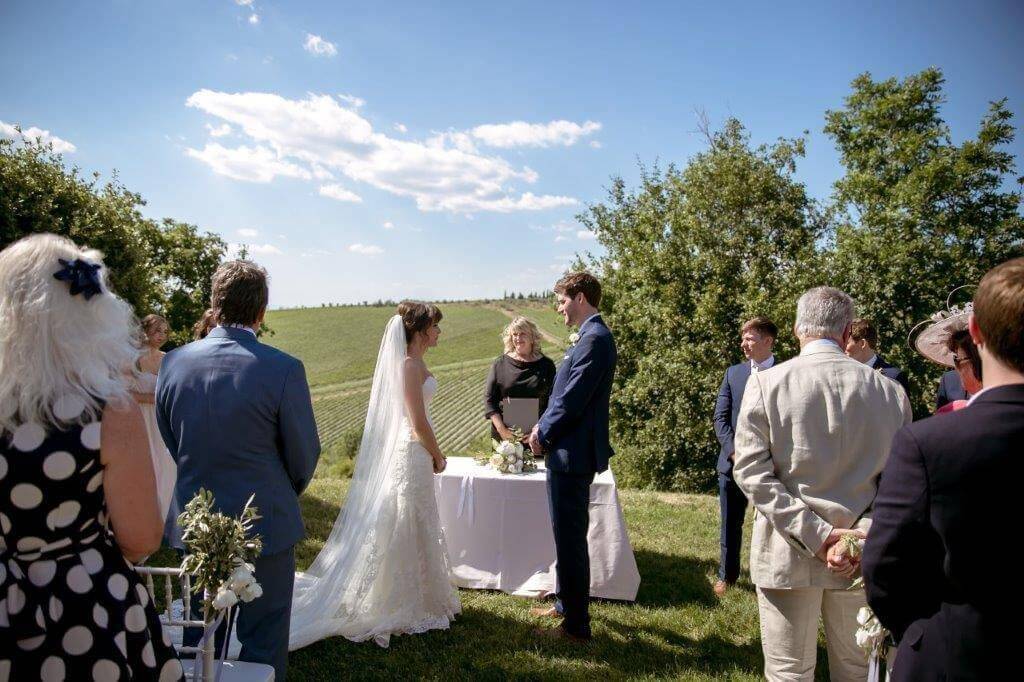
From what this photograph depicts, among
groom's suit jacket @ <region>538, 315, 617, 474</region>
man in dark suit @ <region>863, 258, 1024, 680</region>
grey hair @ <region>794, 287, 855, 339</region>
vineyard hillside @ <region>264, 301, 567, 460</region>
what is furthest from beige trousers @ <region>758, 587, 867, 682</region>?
vineyard hillside @ <region>264, 301, 567, 460</region>

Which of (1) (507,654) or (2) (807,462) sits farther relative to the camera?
(1) (507,654)

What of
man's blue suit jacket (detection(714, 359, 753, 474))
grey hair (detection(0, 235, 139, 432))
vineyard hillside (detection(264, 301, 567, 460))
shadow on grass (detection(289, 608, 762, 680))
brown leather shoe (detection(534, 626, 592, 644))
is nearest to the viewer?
grey hair (detection(0, 235, 139, 432))

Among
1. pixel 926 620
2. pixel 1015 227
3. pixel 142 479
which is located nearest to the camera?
pixel 926 620

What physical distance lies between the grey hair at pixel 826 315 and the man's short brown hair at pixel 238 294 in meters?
2.57

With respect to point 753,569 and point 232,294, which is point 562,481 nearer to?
point 753,569

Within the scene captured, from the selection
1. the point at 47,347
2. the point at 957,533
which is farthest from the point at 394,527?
the point at 957,533

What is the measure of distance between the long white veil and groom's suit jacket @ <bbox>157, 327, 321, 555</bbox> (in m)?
1.66

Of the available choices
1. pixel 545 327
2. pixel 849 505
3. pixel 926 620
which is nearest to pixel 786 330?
pixel 849 505

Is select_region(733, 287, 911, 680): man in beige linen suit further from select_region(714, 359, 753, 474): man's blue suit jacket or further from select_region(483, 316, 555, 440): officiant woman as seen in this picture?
select_region(483, 316, 555, 440): officiant woman

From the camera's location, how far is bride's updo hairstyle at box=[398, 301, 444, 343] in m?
4.88

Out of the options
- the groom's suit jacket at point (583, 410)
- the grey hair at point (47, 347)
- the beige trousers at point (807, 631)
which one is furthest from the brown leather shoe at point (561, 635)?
the grey hair at point (47, 347)

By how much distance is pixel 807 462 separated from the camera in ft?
9.37

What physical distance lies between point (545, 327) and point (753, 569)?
3802 cm

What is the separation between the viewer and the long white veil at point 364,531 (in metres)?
4.63
